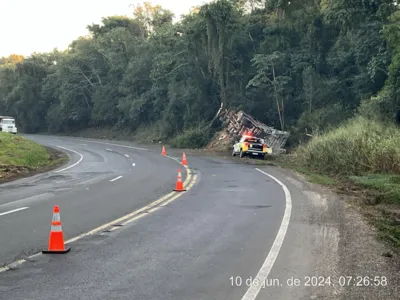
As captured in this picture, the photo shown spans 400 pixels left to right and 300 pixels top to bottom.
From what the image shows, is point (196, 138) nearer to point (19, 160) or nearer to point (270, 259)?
point (19, 160)

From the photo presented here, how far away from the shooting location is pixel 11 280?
20.0 ft

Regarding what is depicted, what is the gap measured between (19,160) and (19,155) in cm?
153

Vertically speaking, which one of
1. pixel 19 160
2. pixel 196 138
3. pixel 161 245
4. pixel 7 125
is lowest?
pixel 19 160

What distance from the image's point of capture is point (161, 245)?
813 cm

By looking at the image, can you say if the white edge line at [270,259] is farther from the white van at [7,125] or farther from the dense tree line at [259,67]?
the white van at [7,125]

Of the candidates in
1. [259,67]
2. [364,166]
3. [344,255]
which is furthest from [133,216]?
[259,67]

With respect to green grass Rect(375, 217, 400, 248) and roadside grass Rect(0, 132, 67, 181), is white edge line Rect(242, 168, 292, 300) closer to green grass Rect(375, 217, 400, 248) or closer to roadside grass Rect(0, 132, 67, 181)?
green grass Rect(375, 217, 400, 248)

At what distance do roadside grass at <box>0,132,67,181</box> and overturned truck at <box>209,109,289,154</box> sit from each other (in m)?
15.3

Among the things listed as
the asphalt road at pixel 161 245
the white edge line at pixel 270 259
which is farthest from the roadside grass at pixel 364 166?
the asphalt road at pixel 161 245

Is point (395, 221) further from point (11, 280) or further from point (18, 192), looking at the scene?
point (18, 192)

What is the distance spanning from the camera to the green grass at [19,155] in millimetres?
26188

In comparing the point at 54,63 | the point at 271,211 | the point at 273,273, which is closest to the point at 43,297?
the point at 273,273

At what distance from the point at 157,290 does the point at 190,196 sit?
8.68 m

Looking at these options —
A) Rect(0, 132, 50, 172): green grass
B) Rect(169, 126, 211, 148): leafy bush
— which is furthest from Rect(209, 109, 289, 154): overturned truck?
Rect(0, 132, 50, 172): green grass
